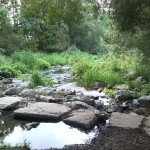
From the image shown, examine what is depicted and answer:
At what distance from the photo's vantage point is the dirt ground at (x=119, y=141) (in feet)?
17.3

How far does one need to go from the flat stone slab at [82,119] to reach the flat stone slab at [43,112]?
0.97 ft

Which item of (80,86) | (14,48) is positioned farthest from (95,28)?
(80,86)

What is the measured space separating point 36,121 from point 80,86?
18.1 feet

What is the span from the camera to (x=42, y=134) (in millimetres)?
6465

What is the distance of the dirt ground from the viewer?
208 inches

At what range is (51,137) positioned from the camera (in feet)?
20.8

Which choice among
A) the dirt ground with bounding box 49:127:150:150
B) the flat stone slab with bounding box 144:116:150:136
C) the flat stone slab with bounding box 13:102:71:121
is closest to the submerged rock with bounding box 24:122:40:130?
the flat stone slab with bounding box 13:102:71:121

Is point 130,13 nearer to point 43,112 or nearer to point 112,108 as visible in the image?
point 112,108

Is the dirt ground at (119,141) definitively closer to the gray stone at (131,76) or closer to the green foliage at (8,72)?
the gray stone at (131,76)

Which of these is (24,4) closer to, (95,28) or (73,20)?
(73,20)

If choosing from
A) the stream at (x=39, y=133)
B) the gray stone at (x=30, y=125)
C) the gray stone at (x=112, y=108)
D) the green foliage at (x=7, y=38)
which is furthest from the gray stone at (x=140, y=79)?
the green foliage at (x=7, y=38)

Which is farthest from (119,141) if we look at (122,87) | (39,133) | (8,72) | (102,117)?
(8,72)

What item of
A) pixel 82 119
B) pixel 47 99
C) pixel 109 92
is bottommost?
pixel 109 92

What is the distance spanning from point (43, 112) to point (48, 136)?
111 cm
